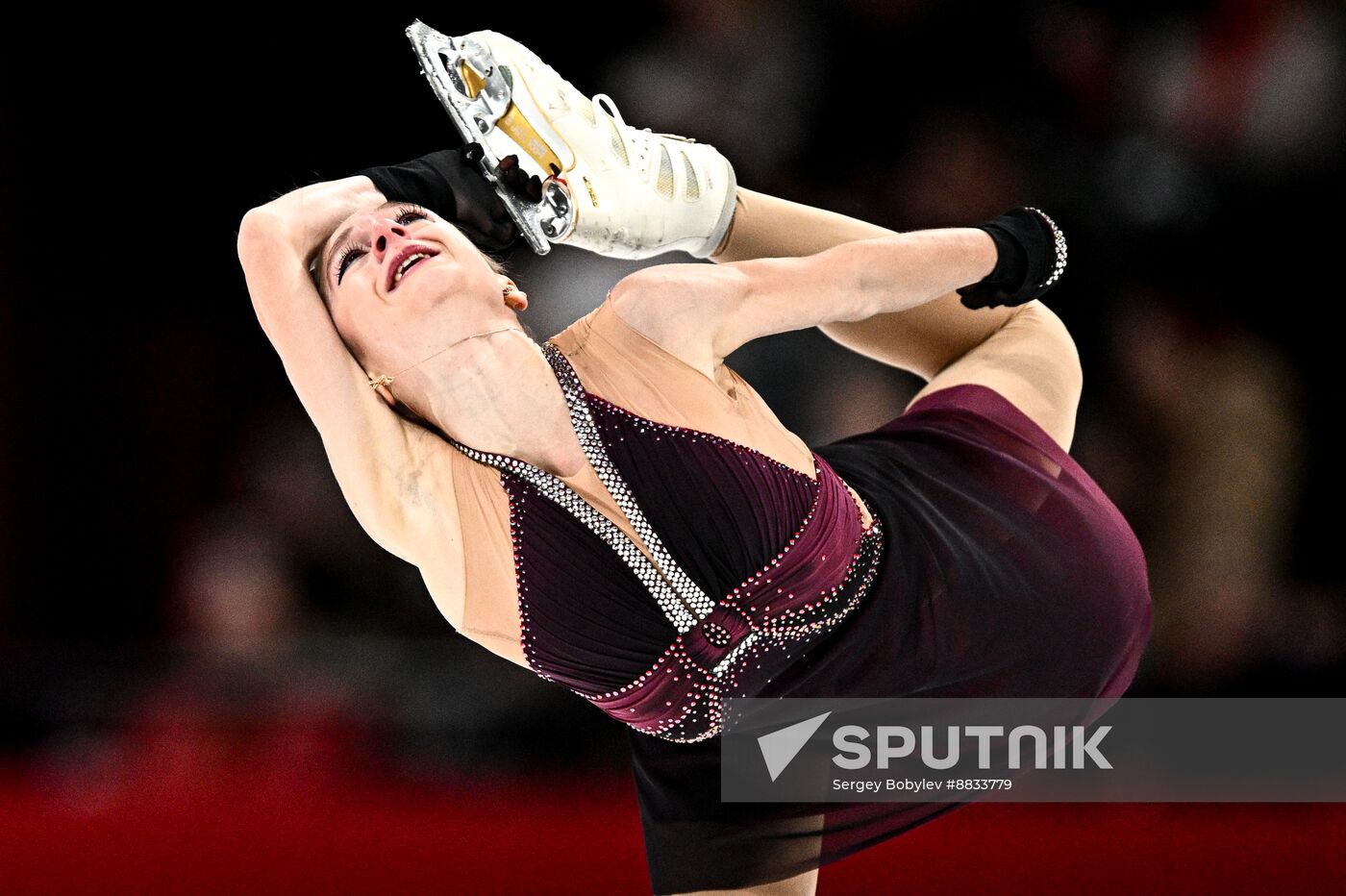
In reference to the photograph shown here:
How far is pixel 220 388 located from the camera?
2.68 meters

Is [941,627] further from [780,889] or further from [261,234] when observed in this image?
[261,234]

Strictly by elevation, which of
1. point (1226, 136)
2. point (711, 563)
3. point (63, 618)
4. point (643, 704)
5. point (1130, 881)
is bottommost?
point (63, 618)

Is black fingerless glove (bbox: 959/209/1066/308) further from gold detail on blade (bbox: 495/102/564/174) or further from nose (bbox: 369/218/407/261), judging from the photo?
nose (bbox: 369/218/407/261)

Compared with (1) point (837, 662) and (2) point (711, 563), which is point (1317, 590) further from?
(2) point (711, 563)

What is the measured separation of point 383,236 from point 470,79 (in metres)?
0.29

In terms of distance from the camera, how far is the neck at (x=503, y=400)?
132 centimetres

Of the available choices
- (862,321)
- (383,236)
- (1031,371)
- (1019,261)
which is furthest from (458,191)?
(1031,371)

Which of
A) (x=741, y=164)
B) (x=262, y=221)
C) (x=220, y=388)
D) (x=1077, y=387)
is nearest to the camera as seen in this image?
(x=262, y=221)

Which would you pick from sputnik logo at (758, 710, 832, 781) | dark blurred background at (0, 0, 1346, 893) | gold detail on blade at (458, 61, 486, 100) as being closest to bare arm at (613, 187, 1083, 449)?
gold detail on blade at (458, 61, 486, 100)

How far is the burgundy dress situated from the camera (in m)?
1.36

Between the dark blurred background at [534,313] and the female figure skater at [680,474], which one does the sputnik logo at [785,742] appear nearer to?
the female figure skater at [680,474]

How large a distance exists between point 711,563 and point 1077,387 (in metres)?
0.73

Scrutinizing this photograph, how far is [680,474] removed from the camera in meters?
1.36

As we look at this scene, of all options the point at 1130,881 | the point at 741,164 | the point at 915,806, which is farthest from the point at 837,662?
the point at 741,164
